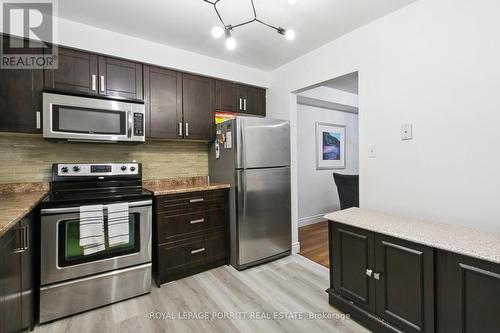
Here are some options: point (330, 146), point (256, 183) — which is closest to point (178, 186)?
point (256, 183)

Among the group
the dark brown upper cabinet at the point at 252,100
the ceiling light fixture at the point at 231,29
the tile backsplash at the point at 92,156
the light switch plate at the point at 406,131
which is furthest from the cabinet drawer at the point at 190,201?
the light switch plate at the point at 406,131

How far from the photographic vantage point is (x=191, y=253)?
246 cm

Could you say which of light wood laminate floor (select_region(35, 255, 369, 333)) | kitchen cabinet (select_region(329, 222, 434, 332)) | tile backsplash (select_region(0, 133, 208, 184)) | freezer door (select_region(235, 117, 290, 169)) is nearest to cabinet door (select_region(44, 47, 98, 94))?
tile backsplash (select_region(0, 133, 208, 184))

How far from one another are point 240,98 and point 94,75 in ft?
5.38

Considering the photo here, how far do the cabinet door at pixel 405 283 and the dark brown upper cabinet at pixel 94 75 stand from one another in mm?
2619

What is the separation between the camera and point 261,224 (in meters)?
2.72

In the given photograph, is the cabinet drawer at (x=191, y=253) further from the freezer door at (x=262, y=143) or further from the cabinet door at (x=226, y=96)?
the cabinet door at (x=226, y=96)

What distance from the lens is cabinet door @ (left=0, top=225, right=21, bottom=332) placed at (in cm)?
123

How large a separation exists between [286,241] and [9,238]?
2.50 metres

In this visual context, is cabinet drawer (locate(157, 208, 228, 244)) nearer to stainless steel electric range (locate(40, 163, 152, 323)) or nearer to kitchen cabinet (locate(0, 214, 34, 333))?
stainless steel electric range (locate(40, 163, 152, 323))

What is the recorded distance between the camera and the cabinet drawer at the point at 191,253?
7.57 feet

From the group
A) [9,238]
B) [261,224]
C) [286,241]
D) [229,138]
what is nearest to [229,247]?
[261,224]

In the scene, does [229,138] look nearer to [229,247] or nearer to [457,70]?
[229,247]

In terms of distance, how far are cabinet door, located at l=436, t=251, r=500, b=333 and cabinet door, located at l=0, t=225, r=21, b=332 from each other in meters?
2.35
